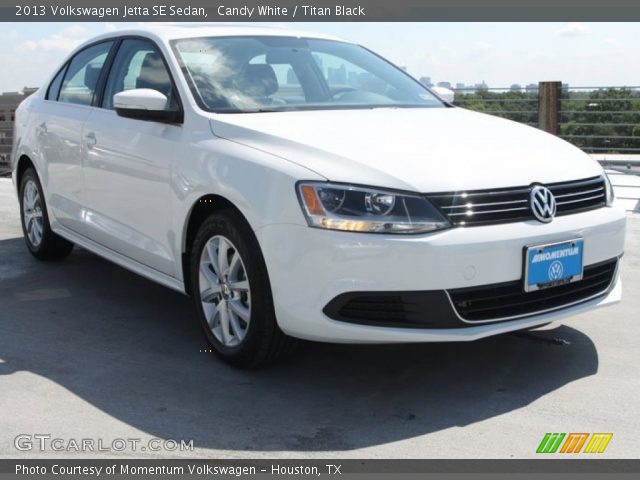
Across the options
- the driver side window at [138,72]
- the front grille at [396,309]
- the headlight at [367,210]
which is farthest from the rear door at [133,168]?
the front grille at [396,309]

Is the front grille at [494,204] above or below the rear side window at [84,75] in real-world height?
below

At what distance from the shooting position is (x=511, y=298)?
3725 mm

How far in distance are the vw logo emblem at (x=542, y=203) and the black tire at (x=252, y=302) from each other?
1.18m

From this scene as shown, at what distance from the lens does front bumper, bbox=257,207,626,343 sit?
3.49m

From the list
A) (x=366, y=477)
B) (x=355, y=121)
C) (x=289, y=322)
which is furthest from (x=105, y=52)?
(x=366, y=477)

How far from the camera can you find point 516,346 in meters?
4.46

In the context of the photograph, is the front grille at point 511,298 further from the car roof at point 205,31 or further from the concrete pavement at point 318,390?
the car roof at point 205,31

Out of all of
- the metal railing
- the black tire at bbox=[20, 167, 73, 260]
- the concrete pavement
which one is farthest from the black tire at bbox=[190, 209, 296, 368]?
the metal railing

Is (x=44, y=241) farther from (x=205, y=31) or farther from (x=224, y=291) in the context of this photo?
(x=224, y=291)

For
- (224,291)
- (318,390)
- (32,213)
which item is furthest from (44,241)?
(318,390)

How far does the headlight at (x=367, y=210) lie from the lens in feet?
11.5

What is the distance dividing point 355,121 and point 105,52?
2.12m

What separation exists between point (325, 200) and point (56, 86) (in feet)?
11.3

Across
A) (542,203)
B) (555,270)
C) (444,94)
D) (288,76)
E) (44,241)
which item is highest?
(288,76)
